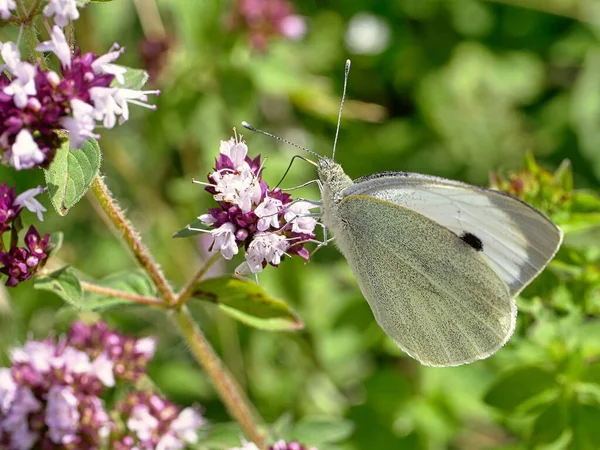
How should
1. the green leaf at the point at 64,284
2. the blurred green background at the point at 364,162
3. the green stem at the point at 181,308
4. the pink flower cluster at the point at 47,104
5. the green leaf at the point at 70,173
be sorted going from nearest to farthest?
the pink flower cluster at the point at 47,104
the green leaf at the point at 70,173
the green leaf at the point at 64,284
the green stem at the point at 181,308
the blurred green background at the point at 364,162

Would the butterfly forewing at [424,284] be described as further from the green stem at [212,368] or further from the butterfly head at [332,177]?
the green stem at [212,368]

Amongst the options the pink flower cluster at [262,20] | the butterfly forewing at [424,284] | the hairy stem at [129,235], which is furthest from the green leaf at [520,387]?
the pink flower cluster at [262,20]

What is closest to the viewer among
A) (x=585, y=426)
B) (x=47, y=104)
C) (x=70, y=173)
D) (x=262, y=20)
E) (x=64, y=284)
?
(x=47, y=104)

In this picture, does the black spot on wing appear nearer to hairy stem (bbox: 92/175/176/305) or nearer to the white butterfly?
the white butterfly

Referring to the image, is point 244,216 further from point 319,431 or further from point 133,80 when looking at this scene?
point 319,431

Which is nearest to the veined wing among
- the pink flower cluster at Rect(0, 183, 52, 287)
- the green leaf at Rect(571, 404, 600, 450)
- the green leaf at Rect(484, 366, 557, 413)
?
the green leaf at Rect(484, 366, 557, 413)

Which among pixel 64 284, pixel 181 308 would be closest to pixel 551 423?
pixel 181 308

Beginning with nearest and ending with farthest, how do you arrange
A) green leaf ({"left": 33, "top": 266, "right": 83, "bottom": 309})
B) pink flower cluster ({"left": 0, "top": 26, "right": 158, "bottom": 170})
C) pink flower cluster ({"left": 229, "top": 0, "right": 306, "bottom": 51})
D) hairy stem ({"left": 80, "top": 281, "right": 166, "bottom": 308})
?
1. pink flower cluster ({"left": 0, "top": 26, "right": 158, "bottom": 170})
2. green leaf ({"left": 33, "top": 266, "right": 83, "bottom": 309})
3. hairy stem ({"left": 80, "top": 281, "right": 166, "bottom": 308})
4. pink flower cluster ({"left": 229, "top": 0, "right": 306, "bottom": 51})

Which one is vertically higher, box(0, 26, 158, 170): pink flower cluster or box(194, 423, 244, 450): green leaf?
box(0, 26, 158, 170): pink flower cluster
